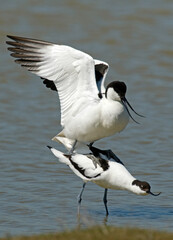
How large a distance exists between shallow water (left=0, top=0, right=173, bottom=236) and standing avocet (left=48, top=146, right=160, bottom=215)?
1.26 ft

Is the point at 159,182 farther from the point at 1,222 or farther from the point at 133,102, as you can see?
the point at 133,102

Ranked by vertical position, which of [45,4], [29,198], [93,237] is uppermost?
[93,237]

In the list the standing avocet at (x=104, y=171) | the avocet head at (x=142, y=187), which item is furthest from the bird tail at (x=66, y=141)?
the avocet head at (x=142, y=187)

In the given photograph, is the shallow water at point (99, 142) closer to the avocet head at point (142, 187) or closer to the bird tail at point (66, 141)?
the avocet head at point (142, 187)

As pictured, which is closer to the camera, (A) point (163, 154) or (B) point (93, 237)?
(B) point (93, 237)

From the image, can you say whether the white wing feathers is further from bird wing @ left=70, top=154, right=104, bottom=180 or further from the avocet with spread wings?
the avocet with spread wings

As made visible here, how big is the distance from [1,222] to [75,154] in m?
1.34

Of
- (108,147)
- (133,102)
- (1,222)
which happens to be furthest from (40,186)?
(133,102)

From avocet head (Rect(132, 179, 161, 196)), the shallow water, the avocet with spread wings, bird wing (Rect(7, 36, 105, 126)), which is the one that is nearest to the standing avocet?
avocet head (Rect(132, 179, 161, 196))

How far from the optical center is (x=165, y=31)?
1659 centimetres

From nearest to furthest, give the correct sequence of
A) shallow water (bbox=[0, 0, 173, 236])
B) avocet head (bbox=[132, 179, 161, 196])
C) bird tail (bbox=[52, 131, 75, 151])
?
avocet head (bbox=[132, 179, 161, 196]) → shallow water (bbox=[0, 0, 173, 236]) → bird tail (bbox=[52, 131, 75, 151])

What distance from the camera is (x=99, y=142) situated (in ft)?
35.5

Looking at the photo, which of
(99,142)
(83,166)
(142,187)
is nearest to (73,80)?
(83,166)

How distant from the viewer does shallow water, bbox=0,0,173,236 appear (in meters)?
8.11
